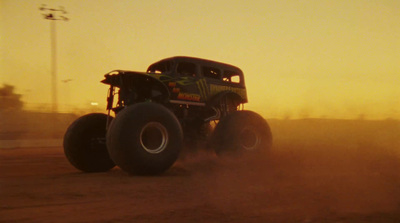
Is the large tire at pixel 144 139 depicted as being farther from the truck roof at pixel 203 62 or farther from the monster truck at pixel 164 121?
the truck roof at pixel 203 62

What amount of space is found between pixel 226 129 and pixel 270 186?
8.66 ft

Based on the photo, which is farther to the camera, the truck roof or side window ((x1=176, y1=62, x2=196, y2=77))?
side window ((x1=176, y1=62, x2=196, y2=77))

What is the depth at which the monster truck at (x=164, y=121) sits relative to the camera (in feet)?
20.8

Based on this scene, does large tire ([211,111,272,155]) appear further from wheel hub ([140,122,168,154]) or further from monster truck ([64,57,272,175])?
wheel hub ([140,122,168,154])

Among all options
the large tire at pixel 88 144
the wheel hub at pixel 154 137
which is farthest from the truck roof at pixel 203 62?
the wheel hub at pixel 154 137

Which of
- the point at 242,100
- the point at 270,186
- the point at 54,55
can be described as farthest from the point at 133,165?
the point at 54,55

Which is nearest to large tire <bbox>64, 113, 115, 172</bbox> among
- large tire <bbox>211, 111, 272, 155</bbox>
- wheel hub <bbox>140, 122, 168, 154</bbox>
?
wheel hub <bbox>140, 122, 168, 154</bbox>

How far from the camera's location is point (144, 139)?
687cm

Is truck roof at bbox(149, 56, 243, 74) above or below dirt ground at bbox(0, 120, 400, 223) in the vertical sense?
above

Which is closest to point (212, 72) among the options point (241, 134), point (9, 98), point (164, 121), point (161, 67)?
point (161, 67)

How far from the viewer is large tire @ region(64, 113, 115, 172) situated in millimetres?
7484

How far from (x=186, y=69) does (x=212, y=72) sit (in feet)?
2.70

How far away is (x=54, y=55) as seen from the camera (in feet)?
95.8

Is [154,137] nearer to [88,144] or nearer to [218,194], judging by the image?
[88,144]
